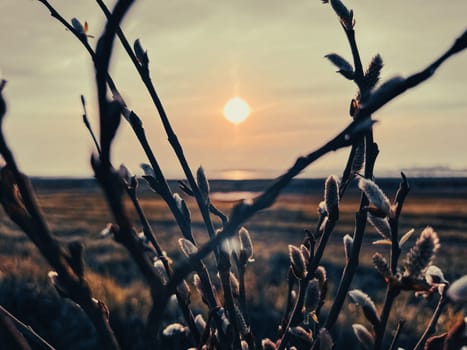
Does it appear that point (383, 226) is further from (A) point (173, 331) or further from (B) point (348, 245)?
(A) point (173, 331)

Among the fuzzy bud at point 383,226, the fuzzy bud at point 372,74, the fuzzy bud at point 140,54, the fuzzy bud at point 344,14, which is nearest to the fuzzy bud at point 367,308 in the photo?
the fuzzy bud at point 383,226

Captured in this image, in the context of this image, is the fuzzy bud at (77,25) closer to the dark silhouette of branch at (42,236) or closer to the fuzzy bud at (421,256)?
the dark silhouette of branch at (42,236)

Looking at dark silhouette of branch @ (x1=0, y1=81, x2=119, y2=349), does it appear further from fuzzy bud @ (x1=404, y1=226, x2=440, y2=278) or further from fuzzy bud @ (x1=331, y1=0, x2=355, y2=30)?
fuzzy bud @ (x1=331, y1=0, x2=355, y2=30)

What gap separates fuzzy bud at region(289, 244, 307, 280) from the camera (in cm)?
98

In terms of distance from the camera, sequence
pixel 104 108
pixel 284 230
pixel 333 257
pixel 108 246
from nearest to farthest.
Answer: pixel 104 108
pixel 333 257
pixel 108 246
pixel 284 230

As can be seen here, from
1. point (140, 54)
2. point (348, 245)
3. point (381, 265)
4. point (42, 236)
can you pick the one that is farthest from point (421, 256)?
point (140, 54)

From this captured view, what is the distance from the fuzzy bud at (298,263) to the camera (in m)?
0.98

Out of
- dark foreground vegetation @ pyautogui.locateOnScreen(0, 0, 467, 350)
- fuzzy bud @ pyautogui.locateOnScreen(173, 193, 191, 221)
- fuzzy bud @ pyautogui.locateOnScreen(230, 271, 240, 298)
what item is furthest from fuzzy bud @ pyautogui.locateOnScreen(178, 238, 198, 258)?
fuzzy bud @ pyautogui.locateOnScreen(230, 271, 240, 298)

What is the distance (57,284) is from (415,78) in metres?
0.52

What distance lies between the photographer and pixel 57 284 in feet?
2.52

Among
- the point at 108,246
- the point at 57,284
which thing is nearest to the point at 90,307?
the point at 57,284

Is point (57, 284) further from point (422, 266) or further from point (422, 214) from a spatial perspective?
point (422, 214)

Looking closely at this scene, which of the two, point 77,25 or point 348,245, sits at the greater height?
point 77,25

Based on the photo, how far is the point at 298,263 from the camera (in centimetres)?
99
